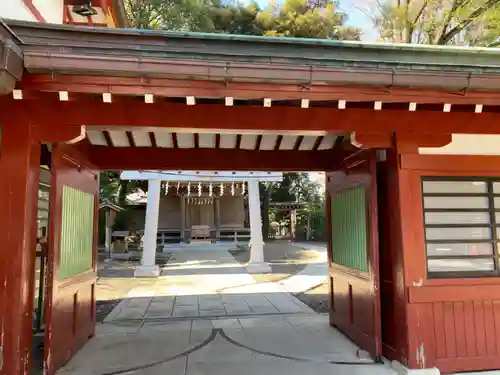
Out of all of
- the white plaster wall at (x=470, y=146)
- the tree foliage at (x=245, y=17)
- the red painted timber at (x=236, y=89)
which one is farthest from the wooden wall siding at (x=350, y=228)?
the tree foliage at (x=245, y=17)

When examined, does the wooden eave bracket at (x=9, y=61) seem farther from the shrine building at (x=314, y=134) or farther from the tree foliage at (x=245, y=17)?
the tree foliage at (x=245, y=17)

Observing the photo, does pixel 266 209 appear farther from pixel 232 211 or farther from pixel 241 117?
pixel 241 117

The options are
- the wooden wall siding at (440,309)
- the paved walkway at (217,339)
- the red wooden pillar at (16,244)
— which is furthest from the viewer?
the paved walkway at (217,339)

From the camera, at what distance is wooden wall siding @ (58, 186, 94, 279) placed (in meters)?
4.14

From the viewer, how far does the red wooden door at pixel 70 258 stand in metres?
3.74

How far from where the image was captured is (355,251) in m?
4.84

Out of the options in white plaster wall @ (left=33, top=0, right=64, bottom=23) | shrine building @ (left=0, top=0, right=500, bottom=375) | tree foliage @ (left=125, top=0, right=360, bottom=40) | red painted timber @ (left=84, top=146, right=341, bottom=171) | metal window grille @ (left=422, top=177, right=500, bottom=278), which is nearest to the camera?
shrine building @ (left=0, top=0, right=500, bottom=375)

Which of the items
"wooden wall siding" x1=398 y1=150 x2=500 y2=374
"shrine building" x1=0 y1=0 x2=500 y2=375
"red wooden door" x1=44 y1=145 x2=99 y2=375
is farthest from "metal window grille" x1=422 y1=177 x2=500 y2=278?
"red wooden door" x1=44 y1=145 x2=99 y2=375

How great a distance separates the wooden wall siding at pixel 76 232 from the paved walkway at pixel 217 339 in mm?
1127

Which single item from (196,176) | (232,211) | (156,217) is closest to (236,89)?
(156,217)

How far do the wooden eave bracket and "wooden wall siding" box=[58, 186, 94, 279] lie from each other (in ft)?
5.56

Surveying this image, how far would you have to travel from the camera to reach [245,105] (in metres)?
3.67

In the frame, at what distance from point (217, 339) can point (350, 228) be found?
247 cm

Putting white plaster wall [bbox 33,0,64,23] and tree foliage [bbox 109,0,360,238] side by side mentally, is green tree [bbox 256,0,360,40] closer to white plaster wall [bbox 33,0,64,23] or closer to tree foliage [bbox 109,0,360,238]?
tree foliage [bbox 109,0,360,238]
